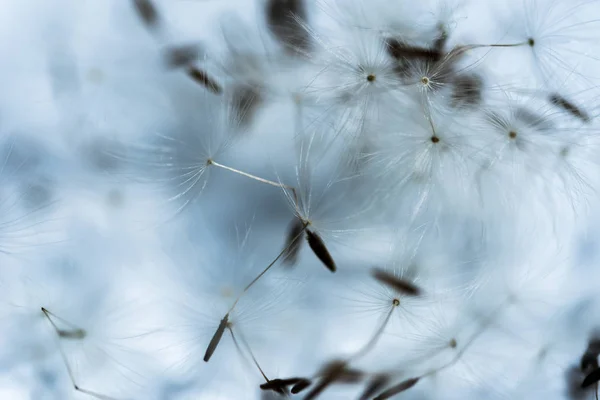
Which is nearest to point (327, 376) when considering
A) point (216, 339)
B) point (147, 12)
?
point (216, 339)

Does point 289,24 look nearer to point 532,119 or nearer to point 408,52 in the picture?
point 408,52

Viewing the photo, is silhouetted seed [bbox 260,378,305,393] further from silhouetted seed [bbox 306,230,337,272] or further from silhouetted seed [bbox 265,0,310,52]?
silhouetted seed [bbox 265,0,310,52]

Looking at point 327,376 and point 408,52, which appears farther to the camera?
point 327,376

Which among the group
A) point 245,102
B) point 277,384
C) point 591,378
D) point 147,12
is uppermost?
point 147,12

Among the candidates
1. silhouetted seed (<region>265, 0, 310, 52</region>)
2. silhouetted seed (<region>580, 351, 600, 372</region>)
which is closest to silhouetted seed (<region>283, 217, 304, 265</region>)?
silhouetted seed (<region>265, 0, 310, 52</region>)

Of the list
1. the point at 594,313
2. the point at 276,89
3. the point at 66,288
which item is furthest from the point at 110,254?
the point at 594,313

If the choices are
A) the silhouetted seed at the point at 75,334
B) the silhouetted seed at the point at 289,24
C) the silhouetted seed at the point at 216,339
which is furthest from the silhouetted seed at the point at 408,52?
the silhouetted seed at the point at 75,334
